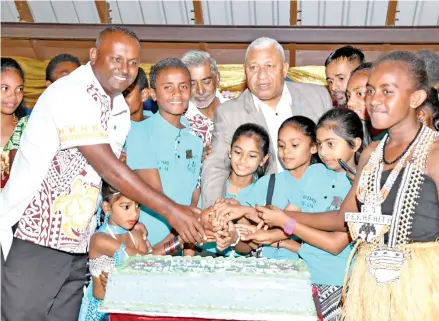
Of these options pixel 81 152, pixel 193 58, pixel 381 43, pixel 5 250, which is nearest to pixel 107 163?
pixel 81 152

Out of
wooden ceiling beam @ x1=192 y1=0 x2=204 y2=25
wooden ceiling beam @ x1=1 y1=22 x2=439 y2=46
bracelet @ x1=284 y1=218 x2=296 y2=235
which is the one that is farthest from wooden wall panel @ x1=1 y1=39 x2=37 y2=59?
bracelet @ x1=284 y1=218 x2=296 y2=235

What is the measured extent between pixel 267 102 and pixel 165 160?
0.76 metres

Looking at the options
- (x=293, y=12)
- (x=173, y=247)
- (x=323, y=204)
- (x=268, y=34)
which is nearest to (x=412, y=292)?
(x=323, y=204)

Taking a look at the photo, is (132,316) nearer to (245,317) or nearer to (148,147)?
(245,317)

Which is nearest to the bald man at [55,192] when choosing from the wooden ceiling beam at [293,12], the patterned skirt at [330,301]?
the patterned skirt at [330,301]

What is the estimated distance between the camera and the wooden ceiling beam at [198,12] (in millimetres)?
7586

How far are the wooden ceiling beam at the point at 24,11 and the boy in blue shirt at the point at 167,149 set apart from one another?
4.88m

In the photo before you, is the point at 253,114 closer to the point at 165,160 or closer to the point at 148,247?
the point at 165,160

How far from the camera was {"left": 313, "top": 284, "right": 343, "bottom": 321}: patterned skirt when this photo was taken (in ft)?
9.45

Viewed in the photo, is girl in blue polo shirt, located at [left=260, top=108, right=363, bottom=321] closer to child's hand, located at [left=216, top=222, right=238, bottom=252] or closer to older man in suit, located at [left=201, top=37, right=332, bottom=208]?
child's hand, located at [left=216, top=222, right=238, bottom=252]

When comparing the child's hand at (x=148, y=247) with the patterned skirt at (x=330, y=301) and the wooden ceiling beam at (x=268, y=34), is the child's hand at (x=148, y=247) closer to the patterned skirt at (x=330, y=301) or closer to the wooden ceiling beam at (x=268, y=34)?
the patterned skirt at (x=330, y=301)

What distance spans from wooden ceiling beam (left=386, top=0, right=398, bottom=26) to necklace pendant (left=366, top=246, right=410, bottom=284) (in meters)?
5.72

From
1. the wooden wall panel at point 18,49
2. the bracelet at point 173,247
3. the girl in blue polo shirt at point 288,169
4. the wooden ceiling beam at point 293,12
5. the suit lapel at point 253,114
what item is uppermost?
the wooden ceiling beam at point 293,12

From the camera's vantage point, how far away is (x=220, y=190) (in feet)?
11.4
